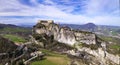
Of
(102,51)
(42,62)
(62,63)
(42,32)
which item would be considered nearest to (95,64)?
(102,51)

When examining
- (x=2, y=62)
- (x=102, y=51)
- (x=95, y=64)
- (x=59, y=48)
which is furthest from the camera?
(x=59, y=48)

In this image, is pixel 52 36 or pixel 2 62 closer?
pixel 2 62

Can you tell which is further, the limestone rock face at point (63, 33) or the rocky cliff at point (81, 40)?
the limestone rock face at point (63, 33)

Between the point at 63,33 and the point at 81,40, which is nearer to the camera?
the point at 81,40

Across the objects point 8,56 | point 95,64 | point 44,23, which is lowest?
point 95,64

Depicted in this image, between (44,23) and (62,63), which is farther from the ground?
(44,23)

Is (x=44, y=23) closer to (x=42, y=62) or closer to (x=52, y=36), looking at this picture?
(x=52, y=36)

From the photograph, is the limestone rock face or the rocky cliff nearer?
the rocky cliff

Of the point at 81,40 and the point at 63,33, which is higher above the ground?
the point at 63,33
